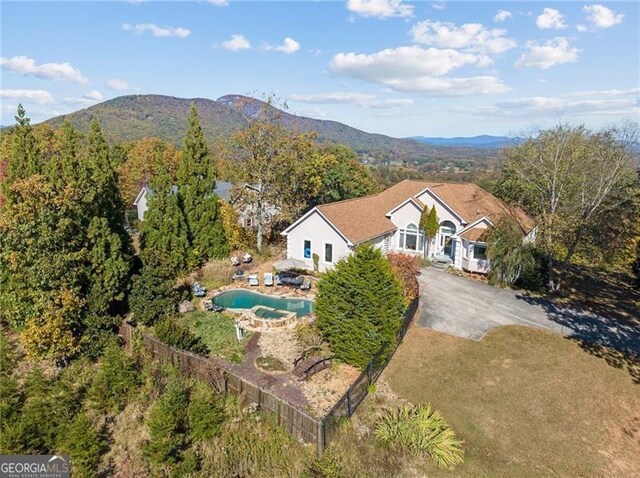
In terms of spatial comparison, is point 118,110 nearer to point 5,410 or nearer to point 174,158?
point 174,158

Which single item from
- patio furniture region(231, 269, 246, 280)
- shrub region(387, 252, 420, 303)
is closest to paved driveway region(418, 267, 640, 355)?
shrub region(387, 252, 420, 303)

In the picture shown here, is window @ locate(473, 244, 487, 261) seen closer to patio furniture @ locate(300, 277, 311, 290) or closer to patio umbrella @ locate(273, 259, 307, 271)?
patio furniture @ locate(300, 277, 311, 290)

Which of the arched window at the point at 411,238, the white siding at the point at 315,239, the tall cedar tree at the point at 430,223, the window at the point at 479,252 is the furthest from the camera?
the arched window at the point at 411,238

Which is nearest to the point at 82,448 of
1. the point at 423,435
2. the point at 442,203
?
the point at 423,435

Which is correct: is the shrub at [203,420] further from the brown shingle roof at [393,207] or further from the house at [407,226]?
the brown shingle roof at [393,207]

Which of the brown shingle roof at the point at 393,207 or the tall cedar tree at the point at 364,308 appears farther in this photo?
the brown shingle roof at the point at 393,207

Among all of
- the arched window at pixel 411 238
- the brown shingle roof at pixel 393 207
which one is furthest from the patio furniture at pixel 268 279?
the arched window at pixel 411 238
